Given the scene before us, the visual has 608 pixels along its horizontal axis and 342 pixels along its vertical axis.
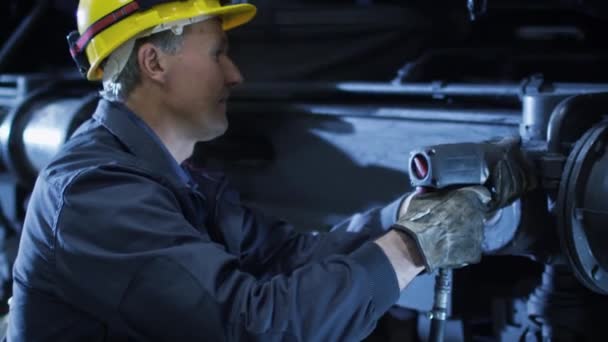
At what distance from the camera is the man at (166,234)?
3.98 ft

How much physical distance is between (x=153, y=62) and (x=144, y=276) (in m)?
0.52

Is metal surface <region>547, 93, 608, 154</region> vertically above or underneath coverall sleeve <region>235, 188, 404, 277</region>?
above

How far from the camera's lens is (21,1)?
12.2ft

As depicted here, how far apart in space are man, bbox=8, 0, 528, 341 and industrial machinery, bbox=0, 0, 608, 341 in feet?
0.67

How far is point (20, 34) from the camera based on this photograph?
3.41 metres

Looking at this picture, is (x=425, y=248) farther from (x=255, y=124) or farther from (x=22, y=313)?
(x=255, y=124)

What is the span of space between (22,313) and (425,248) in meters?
0.73

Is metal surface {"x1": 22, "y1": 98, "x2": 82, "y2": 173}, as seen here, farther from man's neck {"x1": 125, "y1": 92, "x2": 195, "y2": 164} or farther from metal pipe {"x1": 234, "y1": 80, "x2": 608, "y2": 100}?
man's neck {"x1": 125, "y1": 92, "x2": 195, "y2": 164}

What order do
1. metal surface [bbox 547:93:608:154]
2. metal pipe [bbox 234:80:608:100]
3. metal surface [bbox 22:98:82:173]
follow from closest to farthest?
metal surface [bbox 547:93:608:154] → metal pipe [bbox 234:80:608:100] → metal surface [bbox 22:98:82:173]

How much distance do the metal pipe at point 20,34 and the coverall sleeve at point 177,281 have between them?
2.32 m

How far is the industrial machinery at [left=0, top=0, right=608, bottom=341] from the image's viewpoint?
1.47 metres

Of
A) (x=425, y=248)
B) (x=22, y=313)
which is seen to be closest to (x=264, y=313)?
(x=425, y=248)

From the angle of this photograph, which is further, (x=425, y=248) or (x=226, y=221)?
(x=226, y=221)

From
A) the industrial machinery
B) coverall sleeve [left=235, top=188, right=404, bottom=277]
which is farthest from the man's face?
the industrial machinery
